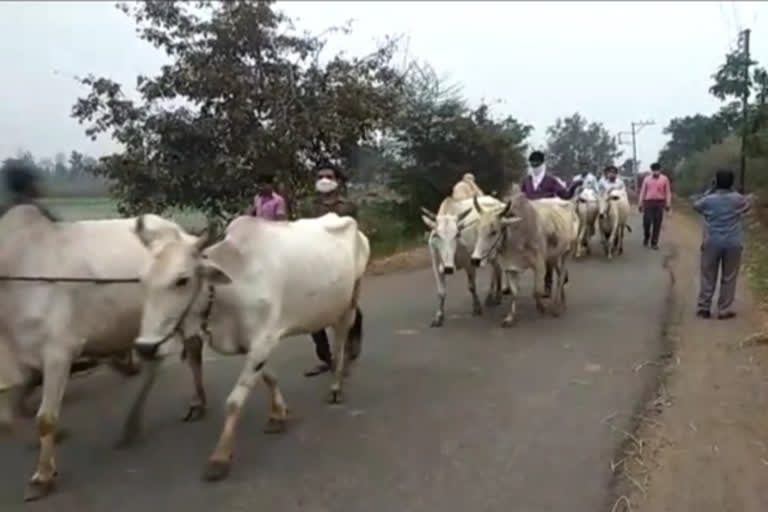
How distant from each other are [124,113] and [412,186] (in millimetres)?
9814

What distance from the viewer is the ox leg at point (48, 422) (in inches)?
205

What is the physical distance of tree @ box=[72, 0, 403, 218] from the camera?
42.8 ft

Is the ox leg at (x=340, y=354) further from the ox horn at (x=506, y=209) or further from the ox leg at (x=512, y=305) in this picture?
the ox horn at (x=506, y=209)

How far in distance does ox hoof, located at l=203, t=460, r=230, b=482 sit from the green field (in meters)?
2.24

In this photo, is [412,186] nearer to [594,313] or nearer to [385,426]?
[594,313]

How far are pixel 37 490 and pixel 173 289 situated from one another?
55.6 inches

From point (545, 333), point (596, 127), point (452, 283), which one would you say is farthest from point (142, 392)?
point (596, 127)

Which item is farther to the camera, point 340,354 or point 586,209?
point 586,209

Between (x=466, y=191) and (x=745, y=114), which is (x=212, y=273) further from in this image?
(x=745, y=114)

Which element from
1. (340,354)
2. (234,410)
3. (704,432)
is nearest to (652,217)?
(340,354)

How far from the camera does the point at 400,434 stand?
20.6ft

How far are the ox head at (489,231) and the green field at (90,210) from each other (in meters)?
3.12

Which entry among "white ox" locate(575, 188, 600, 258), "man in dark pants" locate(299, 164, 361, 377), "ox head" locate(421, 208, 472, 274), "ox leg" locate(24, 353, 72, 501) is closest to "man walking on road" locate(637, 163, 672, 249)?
"white ox" locate(575, 188, 600, 258)

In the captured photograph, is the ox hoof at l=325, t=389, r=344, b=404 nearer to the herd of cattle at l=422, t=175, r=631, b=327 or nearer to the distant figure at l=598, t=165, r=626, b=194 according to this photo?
the herd of cattle at l=422, t=175, r=631, b=327
